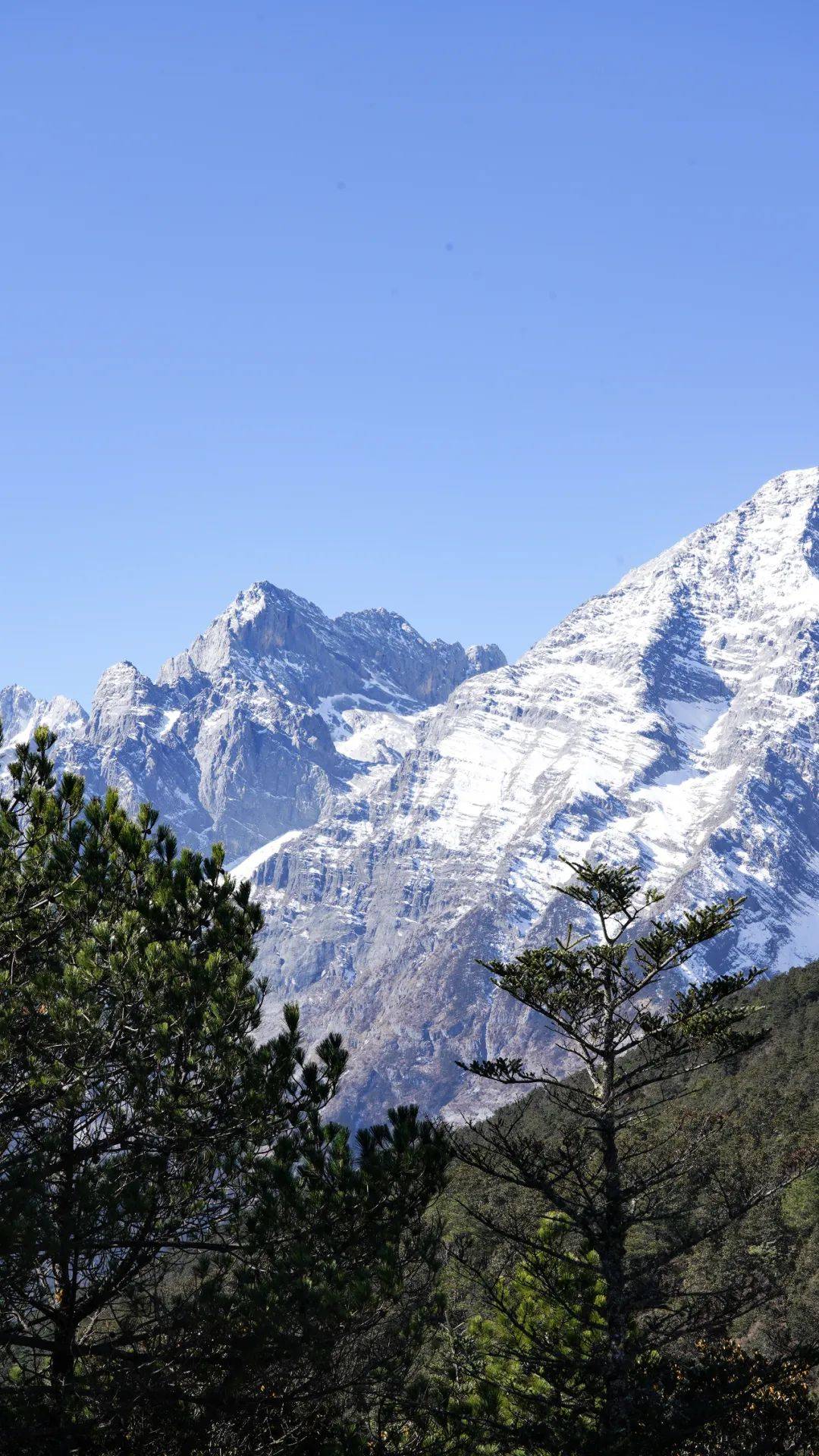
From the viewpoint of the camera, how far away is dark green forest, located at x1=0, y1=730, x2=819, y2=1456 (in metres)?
12.7

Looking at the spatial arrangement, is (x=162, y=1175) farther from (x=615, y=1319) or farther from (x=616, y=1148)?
(x=616, y=1148)

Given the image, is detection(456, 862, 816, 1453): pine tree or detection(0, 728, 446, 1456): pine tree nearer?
detection(0, 728, 446, 1456): pine tree

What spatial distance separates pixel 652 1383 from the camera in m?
17.1

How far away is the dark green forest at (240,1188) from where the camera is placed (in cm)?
1268

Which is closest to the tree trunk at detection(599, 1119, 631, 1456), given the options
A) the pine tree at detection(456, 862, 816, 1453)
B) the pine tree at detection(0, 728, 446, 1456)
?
the pine tree at detection(456, 862, 816, 1453)

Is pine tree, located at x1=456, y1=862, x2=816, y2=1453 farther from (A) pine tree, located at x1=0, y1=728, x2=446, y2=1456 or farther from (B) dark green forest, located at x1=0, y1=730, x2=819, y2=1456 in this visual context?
(A) pine tree, located at x1=0, y1=728, x2=446, y2=1456

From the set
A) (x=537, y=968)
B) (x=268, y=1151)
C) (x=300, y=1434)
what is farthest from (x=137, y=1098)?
(x=537, y=968)

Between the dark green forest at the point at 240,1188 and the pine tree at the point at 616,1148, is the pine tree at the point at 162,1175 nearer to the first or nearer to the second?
the dark green forest at the point at 240,1188

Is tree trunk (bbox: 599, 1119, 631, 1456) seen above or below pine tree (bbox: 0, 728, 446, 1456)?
below

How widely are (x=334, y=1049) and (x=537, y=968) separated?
378 cm

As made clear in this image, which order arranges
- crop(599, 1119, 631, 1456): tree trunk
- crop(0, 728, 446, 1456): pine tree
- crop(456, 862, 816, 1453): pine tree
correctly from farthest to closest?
crop(456, 862, 816, 1453): pine tree
crop(599, 1119, 631, 1456): tree trunk
crop(0, 728, 446, 1456): pine tree

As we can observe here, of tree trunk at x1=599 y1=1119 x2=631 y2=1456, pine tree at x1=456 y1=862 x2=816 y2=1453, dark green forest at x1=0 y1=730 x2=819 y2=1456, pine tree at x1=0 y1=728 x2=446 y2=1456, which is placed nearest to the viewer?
pine tree at x1=0 y1=728 x2=446 y2=1456

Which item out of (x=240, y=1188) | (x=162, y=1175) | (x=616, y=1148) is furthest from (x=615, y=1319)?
(x=162, y=1175)

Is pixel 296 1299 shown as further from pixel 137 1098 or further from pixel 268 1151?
pixel 137 1098
